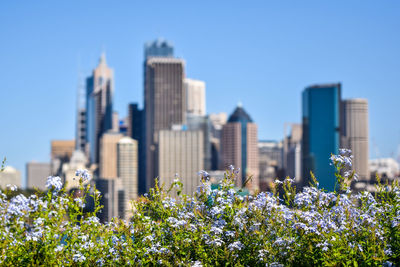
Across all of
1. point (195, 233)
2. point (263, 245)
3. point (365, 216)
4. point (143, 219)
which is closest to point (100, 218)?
point (143, 219)

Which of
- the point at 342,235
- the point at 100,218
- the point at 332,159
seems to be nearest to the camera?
the point at 342,235

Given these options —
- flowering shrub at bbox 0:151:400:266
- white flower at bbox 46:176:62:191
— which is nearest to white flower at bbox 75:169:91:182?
flowering shrub at bbox 0:151:400:266

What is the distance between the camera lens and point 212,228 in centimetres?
918

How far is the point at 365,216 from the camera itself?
9.18 m

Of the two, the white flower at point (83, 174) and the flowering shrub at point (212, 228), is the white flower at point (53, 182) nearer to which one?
the flowering shrub at point (212, 228)

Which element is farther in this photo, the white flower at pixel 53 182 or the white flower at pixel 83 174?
the white flower at pixel 83 174

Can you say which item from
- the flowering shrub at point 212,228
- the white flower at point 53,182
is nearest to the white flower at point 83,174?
the flowering shrub at point 212,228

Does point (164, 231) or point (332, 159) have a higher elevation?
point (332, 159)

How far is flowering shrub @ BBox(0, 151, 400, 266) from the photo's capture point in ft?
29.7

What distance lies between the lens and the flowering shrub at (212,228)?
29.7 feet

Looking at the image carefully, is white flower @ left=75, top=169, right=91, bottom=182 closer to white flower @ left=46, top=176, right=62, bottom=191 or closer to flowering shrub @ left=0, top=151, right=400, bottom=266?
flowering shrub @ left=0, top=151, right=400, bottom=266

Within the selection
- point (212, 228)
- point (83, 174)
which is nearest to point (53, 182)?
point (83, 174)

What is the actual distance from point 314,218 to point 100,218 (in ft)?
11.2

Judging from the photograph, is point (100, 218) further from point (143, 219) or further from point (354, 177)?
point (354, 177)
